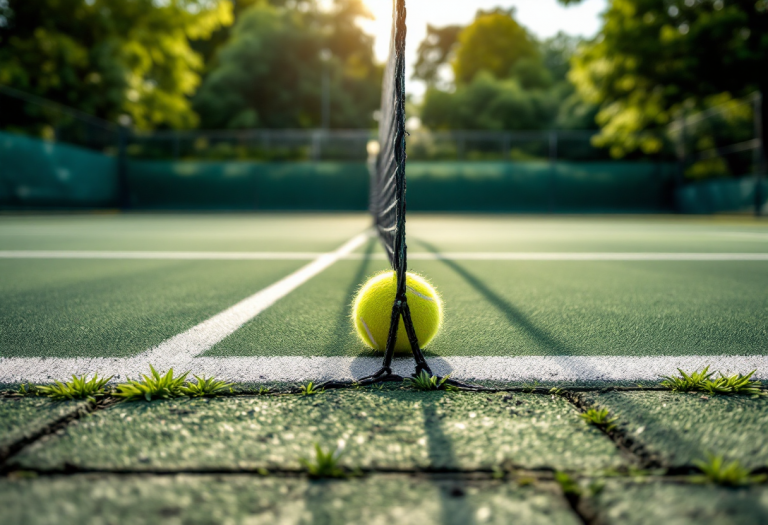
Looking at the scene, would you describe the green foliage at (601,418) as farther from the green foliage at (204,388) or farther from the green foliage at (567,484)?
the green foliage at (204,388)

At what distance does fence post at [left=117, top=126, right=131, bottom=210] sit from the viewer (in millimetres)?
19703

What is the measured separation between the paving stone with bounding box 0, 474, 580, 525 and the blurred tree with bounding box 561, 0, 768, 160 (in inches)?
618

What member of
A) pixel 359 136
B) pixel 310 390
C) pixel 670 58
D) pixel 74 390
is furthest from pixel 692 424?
pixel 359 136

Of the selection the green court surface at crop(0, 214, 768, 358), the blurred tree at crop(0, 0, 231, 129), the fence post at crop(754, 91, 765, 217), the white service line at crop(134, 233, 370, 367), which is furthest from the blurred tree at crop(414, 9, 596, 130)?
the white service line at crop(134, 233, 370, 367)

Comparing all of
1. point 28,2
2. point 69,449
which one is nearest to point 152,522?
point 69,449

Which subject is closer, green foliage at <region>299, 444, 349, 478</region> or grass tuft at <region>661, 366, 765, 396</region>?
green foliage at <region>299, 444, 349, 478</region>

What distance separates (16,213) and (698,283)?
15403 mm

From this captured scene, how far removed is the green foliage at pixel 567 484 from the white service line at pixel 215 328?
3.62 feet

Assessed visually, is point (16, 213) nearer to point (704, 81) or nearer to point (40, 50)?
point (40, 50)

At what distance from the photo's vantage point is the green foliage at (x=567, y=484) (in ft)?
2.82

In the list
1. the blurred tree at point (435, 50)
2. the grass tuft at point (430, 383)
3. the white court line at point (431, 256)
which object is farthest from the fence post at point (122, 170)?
the blurred tree at point (435, 50)

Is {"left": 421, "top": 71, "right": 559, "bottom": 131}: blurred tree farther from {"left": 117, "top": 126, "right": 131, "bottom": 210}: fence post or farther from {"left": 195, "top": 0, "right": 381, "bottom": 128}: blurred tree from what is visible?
{"left": 117, "top": 126, "right": 131, "bottom": 210}: fence post

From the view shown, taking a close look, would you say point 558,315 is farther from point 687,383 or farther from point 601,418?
point 601,418

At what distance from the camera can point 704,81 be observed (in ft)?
50.5
